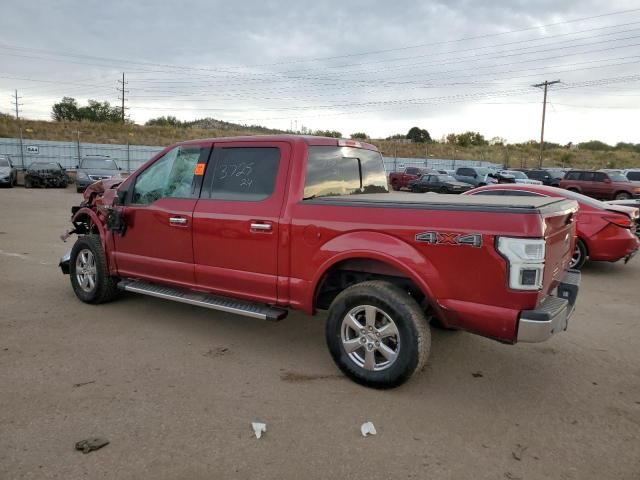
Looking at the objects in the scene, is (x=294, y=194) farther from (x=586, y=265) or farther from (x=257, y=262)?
(x=586, y=265)

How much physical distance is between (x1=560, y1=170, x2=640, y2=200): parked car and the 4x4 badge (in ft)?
75.7

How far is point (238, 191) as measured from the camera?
14.7 ft

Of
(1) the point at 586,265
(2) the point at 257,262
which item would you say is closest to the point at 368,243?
(2) the point at 257,262

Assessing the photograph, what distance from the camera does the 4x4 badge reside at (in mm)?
3283

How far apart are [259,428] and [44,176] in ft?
78.9

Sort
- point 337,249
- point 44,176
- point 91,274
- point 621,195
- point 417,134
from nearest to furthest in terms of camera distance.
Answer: point 337,249 → point 91,274 → point 621,195 → point 44,176 → point 417,134

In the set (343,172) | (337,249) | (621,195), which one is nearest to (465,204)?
(337,249)

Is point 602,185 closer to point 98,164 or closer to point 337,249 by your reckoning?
point 98,164

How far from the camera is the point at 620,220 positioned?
304 inches

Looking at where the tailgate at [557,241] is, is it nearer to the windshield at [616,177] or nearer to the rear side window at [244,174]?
the rear side window at [244,174]

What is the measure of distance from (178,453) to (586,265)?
818 centimetres

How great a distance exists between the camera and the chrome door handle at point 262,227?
4.18m

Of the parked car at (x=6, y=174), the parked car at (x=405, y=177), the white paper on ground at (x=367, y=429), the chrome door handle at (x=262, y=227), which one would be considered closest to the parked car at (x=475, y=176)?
the parked car at (x=405, y=177)

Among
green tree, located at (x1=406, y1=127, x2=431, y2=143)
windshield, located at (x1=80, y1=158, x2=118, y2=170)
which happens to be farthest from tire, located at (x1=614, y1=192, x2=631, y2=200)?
green tree, located at (x1=406, y1=127, x2=431, y2=143)
